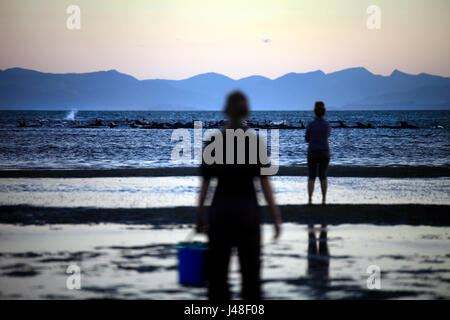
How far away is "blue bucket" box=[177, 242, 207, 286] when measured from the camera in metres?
5.37

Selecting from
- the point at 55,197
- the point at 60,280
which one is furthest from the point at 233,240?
the point at 55,197

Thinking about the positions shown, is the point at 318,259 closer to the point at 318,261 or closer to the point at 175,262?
the point at 318,261

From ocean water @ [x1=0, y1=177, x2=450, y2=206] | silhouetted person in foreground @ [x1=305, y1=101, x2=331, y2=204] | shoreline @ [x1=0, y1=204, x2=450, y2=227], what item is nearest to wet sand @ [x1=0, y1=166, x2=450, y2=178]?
ocean water @ [x1=0, y1=177, x2=450, y2=206]

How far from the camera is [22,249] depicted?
319 inches

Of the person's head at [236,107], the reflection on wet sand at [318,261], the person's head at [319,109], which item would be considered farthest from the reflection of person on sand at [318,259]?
the person's head at [319,109]

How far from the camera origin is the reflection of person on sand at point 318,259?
6436mm

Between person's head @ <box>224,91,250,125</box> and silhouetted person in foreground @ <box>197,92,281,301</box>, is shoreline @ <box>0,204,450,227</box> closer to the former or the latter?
silhouetted person in foreground @ <box>197,92,281,301</box>

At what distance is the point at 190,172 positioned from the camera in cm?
2052

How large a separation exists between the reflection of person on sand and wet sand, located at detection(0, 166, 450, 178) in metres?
10.9

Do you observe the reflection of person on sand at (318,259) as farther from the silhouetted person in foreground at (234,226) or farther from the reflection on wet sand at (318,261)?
the silhouetted person in foreground at (234,226)

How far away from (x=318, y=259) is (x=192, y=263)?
2486 millimetres

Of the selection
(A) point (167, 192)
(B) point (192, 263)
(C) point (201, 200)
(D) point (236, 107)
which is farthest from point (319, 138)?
(D) point (236, 107)

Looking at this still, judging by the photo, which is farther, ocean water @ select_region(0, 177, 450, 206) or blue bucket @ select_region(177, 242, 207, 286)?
ocean water @ select_region(0, 177, 450, 206)
